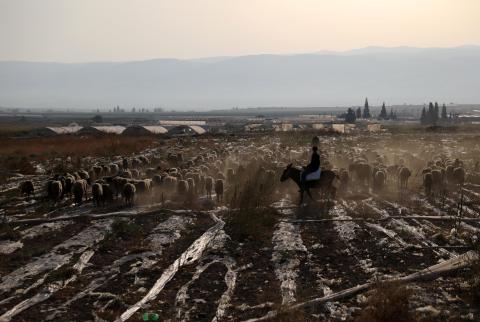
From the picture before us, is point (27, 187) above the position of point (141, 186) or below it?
below

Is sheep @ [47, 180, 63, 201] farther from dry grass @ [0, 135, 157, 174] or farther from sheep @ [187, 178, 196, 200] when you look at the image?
dry grass @ [0, 135, 157, 174]

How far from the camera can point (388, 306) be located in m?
7.76

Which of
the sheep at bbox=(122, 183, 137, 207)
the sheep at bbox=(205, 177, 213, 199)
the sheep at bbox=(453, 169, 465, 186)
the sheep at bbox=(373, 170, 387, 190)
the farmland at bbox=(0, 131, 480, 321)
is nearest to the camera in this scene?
the farmland at bbox=(0, 131, 480, 321)

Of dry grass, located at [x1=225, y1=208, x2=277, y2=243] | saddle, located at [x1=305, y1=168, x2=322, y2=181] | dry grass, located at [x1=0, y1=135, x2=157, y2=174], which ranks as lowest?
dry grass, located at [x1=0, y1=135, x2=157, y2=174]

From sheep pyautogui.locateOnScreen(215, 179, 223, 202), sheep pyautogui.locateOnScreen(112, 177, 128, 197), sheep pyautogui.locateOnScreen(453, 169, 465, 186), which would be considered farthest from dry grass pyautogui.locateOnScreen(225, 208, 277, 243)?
sheep pyautogui.locateOnScreen(453, 169, 465, 186)

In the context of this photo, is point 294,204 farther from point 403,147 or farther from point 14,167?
point 403,147

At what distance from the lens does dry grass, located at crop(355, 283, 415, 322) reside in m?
7.65

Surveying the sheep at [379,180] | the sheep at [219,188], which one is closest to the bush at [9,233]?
the sheep at [219,188]

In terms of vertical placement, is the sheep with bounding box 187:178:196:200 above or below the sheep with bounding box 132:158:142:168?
above

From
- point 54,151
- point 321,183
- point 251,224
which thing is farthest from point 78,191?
point 54,151

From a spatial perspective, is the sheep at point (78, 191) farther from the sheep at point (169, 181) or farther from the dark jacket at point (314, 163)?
the dark jacket at point (314, 163)

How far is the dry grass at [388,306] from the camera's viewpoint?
25.1ft

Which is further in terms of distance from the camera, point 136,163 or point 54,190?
point 136,163

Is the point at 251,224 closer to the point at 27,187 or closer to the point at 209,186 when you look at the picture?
the point at 209,186
